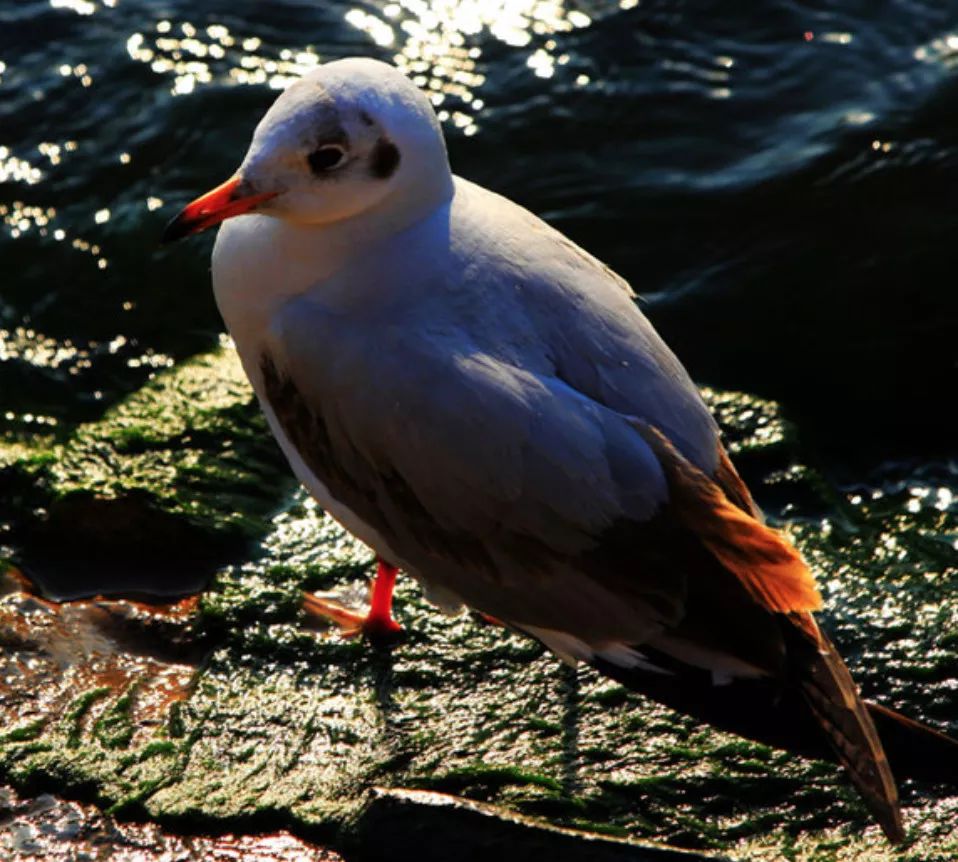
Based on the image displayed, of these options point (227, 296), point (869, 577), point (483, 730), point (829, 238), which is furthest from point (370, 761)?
point (829, 238)

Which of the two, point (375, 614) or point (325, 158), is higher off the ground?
point (325, 158)

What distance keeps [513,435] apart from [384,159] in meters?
0.72

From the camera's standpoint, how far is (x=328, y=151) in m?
3.47

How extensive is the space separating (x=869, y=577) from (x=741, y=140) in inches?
113

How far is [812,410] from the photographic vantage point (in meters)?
5.39

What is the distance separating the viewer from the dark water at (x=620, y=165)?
5559 mm

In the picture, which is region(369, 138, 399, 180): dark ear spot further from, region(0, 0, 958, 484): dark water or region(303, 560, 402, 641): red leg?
region(0, 0, 958, 484): dark water

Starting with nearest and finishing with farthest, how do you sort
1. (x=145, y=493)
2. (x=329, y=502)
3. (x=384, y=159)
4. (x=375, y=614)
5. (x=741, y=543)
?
(x=741, y=543)
(x=384, y=159)
(x=329, y=502)
(x=375, y=614)
(x=145, y=493)

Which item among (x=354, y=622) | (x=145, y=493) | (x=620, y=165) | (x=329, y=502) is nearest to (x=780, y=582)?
(x=329, y=502)

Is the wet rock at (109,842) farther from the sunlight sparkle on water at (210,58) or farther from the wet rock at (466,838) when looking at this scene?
the sunlight sparkle on water at (210,58)

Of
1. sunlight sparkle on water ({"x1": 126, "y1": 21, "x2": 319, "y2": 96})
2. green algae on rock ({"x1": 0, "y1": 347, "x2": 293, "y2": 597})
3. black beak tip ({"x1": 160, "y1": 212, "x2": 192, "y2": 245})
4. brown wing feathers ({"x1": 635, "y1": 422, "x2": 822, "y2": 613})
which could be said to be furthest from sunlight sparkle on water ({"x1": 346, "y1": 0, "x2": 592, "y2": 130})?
brown wing feathers ({"x1": 635, "y1": 422, "x2": 822, "y2": 613})

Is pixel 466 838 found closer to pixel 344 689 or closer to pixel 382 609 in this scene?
pixel 344 689

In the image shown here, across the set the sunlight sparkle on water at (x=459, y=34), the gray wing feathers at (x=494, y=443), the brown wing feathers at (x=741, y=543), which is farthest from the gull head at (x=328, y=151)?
the sunlight sparkle on water at (x=459, y=34)

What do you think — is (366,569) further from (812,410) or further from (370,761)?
(812,410)
